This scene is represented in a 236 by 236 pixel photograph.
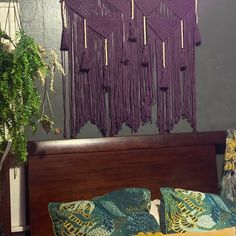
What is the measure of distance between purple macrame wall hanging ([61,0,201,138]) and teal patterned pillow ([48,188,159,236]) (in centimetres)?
49

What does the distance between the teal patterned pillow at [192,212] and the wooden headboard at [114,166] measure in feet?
0.96

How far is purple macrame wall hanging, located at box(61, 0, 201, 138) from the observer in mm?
2213

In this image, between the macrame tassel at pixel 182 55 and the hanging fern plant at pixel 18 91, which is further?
the macrame tassel at pixel 182 55

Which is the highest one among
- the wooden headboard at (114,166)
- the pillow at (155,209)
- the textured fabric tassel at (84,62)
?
the textured fabric tassel at (84,62)

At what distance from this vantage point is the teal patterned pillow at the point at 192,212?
1.87 m

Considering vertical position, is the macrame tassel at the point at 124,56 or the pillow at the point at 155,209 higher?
the macrame tassel at the point at 124,56

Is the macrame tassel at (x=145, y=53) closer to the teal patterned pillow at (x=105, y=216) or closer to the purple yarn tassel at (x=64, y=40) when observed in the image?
the purple yarn tassel at (x=64, y=40)

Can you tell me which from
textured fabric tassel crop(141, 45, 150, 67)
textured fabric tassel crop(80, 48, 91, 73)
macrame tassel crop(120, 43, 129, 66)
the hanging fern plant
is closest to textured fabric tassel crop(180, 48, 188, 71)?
textured fabric tassel crop(141, 45, 150, 67)

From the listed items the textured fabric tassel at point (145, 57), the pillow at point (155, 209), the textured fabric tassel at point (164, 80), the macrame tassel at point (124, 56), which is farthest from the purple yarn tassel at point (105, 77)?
the pillow at point (155, 209)

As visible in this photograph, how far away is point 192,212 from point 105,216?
0.41 meters

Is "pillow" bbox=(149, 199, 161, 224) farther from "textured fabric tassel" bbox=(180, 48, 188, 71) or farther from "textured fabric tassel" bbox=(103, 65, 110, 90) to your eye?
"textured fabric tassel" bbox=(180, 48, 188, 71)

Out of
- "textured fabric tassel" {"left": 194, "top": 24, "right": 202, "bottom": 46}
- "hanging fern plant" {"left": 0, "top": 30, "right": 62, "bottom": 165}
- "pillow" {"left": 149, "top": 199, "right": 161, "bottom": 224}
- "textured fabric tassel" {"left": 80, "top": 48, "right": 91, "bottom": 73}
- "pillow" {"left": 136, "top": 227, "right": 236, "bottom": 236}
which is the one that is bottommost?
"pillow" {"left": 136, "top": 227, "right": 236, "bottom": 236}

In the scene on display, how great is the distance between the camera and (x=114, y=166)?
2.18 meters

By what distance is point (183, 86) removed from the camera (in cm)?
240
